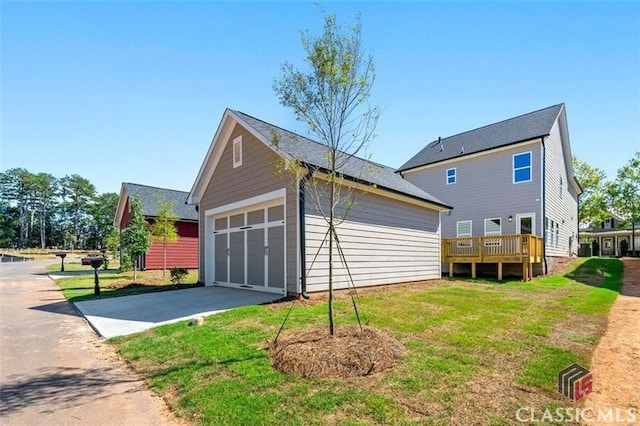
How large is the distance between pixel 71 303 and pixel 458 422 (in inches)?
421

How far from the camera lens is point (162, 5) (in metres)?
8.03

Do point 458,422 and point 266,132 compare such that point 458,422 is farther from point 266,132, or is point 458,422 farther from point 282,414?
point 266,132

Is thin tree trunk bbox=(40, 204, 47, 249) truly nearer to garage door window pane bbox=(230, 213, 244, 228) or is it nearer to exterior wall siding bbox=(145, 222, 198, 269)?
exterior wall siding bbox=(145, 222, 198, 269)

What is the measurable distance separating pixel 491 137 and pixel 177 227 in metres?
19.4

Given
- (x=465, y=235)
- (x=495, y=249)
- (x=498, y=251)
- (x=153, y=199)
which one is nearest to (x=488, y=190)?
(x=465, y=235)

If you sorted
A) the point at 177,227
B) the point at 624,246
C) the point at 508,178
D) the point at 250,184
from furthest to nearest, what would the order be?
the point at 624,246
the point at 177,227
the point at 508,178
the point at 250,184

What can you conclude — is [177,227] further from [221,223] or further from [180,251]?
[221,223]

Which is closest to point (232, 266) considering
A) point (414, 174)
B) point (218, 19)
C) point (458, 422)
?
point (218, 19)

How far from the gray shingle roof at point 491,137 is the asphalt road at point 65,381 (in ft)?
56.1

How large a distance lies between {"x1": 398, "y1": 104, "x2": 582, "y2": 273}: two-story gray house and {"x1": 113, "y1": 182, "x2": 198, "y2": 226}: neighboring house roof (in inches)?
571

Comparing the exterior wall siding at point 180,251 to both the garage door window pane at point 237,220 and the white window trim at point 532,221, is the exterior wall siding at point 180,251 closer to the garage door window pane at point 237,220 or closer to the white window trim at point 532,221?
the garage door window pane at point 237,220

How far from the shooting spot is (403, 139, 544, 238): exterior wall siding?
15.1 meters

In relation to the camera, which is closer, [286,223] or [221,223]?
[286,223]

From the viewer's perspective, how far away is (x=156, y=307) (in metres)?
8.34
